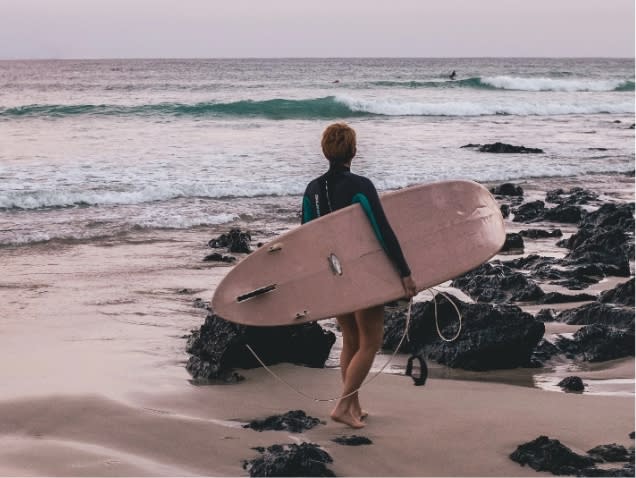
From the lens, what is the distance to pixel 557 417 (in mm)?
4785

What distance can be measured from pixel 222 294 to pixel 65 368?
153cm

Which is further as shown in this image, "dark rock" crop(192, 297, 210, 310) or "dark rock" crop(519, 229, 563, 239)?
"dark rock" crop(519, 229, 563, 239)

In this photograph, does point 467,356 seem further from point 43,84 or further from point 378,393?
point 43,84

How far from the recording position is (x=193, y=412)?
16.1 ft

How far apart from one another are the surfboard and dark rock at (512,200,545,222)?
26.2ft

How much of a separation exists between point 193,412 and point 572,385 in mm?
2379

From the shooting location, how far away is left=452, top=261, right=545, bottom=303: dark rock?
775cm

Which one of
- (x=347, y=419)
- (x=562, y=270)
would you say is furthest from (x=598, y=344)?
(x=562, y=270)

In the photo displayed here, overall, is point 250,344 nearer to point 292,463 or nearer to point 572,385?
point 292,463

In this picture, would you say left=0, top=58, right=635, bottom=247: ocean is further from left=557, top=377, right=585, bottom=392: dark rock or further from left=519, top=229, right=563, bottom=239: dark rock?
left=557, top=377, right=585, bottom=392: dark rock

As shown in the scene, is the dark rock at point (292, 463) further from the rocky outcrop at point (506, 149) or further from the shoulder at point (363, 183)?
the rocky outcrop at point (506, 149)

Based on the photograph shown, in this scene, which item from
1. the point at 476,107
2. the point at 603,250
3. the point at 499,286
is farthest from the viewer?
the point at 476,107

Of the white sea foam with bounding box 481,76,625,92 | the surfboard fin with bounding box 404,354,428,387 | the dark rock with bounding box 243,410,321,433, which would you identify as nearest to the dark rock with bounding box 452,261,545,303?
the surfboard fin with bounding box 404,354,428,387

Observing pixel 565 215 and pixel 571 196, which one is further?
pixel 571 196
